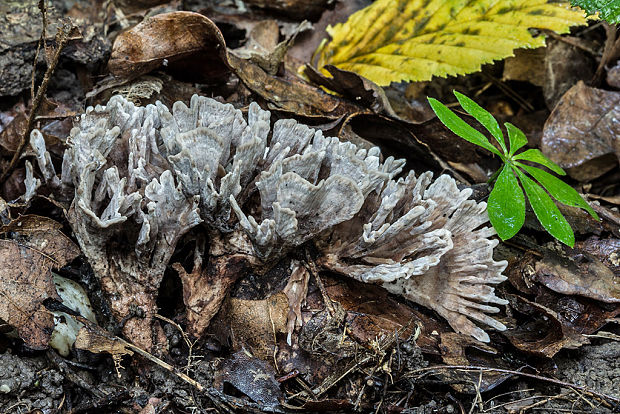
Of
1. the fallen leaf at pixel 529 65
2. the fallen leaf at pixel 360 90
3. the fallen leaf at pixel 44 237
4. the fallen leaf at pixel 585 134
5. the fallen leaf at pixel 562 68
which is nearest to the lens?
the fallen leaf at pixel 44 237

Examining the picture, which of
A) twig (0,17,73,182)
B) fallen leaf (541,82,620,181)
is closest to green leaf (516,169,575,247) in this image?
fallen leaf (541,82,620,181)

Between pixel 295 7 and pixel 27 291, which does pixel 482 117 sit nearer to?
pixel 295 7

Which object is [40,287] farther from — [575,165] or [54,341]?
[575,165]

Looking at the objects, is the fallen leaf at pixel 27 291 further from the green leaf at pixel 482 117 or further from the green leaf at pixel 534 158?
the green leaf at pixel 534 158

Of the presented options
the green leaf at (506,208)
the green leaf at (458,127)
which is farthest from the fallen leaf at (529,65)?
A: the green leaf at (506,208)

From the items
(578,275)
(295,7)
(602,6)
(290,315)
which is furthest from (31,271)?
(602,6)
